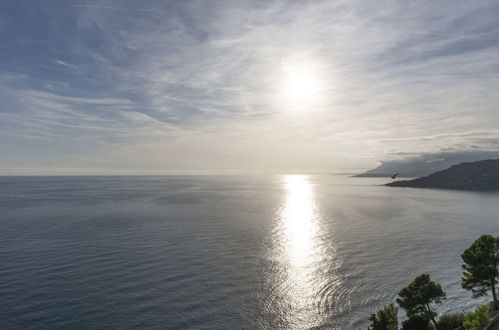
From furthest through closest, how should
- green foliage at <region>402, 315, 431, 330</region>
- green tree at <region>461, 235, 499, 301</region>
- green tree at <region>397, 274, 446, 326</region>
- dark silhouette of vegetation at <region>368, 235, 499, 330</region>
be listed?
green tree at <region>461, 235, 499, 301</region> → green tree at <region>397, 274, 446, 326</region> → green foliage at <region>402, 315, 431, 330</region> → dark silhouette of vegetation at <region>368, 235, 499, 330</region>

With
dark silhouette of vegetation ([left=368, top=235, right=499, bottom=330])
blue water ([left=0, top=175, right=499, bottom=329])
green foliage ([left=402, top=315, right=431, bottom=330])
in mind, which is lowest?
blue water ([left=0, top=175, right=499, bottom=329])

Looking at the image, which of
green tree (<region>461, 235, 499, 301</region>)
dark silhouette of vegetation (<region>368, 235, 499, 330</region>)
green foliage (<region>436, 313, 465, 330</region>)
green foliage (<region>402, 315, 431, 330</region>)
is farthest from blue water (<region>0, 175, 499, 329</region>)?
green tree (<region>461, 235, 499, 301</region>)

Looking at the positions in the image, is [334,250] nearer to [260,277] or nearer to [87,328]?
[260,277]

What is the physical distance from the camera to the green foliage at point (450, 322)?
38041mm

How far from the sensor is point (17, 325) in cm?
3778

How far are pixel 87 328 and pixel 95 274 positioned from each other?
2059 cm

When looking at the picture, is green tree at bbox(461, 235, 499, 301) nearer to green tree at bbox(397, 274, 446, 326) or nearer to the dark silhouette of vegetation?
the dark silhouette of vegetation

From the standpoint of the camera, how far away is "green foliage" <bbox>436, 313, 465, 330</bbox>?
3804cm

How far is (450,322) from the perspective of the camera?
128 ft

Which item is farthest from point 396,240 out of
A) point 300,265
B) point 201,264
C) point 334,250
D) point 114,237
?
point 114,237

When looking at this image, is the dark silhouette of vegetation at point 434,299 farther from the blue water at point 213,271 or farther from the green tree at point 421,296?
the blue water at point 213,271

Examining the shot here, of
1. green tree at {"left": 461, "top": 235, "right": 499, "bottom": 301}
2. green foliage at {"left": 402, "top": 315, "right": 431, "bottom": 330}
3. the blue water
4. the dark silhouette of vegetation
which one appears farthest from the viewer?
the blue water

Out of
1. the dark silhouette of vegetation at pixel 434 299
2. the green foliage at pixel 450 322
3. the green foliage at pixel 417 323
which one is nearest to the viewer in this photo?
the dark silhouette of vegetation at pixel 434 299

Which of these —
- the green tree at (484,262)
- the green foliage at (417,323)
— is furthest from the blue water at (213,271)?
the green tree at (484,262)
